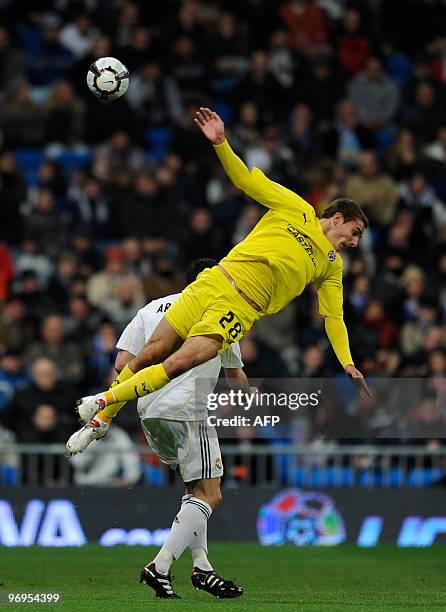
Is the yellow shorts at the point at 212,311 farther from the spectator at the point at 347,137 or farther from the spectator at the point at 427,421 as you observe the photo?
the spectator at the point at 347,137

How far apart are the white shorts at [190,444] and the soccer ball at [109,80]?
285 centimetres

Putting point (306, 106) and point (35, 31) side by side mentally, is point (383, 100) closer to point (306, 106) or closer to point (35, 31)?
point (306, 106)

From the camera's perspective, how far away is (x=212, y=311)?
10.5 metres

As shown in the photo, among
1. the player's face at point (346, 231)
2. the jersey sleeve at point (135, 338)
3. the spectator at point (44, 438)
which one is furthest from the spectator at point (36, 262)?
the player's face at point (346, 231)

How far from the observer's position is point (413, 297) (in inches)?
753

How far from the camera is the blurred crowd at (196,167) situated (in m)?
18.0

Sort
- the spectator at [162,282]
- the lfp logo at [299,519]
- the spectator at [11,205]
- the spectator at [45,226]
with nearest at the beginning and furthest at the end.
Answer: the lfp logo at [299,519], the spectator at [162,282], the spectator at [45,226], the spectator at [11,205]

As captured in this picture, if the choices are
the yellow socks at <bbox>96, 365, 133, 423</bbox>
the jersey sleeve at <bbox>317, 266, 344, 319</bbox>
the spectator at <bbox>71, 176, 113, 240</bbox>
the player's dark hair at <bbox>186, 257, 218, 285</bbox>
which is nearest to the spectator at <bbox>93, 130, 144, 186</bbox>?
the spectator at <bbox>71, 176, 113, 240</bbox>

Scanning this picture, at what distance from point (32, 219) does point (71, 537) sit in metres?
6.05

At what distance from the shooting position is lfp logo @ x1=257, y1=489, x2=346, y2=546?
15609 millimetres

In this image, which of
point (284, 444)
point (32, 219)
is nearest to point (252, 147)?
point (32, 219)

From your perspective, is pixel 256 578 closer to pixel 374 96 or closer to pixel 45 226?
pixel 45 226

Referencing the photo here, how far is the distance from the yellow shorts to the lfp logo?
523cm

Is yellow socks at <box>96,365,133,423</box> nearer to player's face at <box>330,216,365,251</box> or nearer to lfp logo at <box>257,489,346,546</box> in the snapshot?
player's face at <box>330,216,365,251</box>
